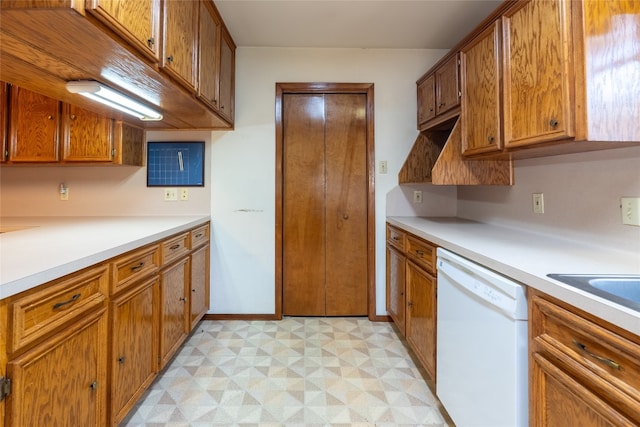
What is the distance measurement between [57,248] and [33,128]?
1497 mm

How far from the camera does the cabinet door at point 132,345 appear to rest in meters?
1.29

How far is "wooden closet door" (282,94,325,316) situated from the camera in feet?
8.81

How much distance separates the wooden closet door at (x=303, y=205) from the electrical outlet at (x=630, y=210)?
1888 mm

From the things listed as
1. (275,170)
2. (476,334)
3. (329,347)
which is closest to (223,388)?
(329,347)

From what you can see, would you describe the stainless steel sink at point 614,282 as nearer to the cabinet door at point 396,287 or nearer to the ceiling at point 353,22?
the cabinet door at point 396,287

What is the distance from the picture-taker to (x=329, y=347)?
2191mm

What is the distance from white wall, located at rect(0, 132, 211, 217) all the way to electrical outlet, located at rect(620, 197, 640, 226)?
2.57 meters

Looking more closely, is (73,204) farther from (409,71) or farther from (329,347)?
(409,71)

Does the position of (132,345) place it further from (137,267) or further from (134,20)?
(134,20)

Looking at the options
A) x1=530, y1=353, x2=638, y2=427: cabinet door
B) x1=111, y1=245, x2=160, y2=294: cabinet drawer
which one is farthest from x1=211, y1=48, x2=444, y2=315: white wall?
x1=530, y1=353, x2=638, y2=427: cabinet door

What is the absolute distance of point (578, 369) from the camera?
30.6 inches

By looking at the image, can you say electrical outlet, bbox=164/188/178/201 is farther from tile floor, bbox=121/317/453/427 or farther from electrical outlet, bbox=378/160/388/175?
electrical outlet, bbox=378/160/388/175

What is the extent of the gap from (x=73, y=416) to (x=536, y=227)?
89.2 inches

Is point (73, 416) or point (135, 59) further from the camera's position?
point (135, 59)
